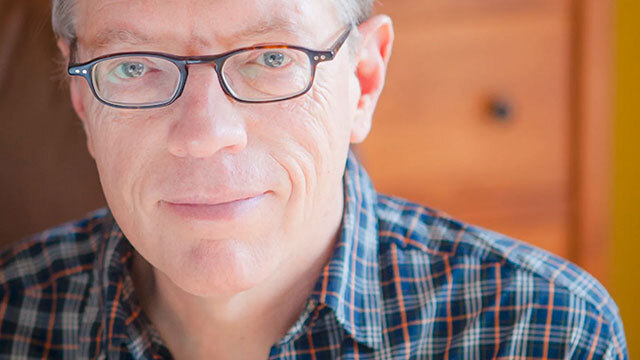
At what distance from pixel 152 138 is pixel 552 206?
4.89 ft

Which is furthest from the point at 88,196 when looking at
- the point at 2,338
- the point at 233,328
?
the point at 233,328

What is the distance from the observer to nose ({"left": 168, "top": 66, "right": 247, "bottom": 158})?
1.02 meters

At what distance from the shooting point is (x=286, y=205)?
1.11m

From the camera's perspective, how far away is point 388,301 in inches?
49.4

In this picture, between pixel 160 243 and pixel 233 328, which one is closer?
pixel 160 243

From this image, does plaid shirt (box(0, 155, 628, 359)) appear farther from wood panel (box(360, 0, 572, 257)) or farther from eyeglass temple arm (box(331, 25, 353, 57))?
wood panel (box(360, 0, 572, 257))

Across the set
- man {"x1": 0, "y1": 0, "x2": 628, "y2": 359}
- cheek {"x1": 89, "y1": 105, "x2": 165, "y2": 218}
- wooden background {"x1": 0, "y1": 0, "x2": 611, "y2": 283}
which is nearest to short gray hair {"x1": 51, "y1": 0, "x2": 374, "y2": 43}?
man {"x1": 0, "y1": 0, "x2": 628, "y2": 359}

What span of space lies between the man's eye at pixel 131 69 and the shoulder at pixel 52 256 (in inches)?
14.3

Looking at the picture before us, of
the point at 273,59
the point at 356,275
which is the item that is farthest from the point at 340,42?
the point at 356,275

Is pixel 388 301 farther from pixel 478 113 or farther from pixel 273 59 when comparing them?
pixel 478 113

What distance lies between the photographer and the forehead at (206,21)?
1034mm

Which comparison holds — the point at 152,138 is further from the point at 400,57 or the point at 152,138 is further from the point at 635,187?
the point at 635,187

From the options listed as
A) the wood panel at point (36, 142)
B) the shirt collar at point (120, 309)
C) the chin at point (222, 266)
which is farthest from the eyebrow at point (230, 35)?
the wood panel at point (36, 142)

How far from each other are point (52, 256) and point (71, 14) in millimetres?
419
